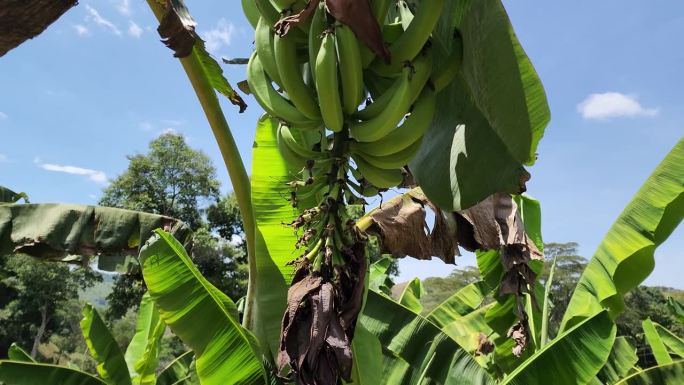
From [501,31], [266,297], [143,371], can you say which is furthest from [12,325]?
[501,31]

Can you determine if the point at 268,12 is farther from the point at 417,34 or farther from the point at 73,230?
the point at 73,230

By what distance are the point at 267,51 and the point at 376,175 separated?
0.43m

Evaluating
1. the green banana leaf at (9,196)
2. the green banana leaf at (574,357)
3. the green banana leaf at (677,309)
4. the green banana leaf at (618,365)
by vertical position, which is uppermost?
the green banana leaf at (9,196)

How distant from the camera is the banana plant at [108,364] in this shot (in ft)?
8.30

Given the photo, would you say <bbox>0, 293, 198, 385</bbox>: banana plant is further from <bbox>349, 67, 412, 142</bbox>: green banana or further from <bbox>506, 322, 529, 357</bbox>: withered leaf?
<bbox>506, 322, 529, 357</bbox>: withered leaf

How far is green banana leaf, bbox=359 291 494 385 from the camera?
2400mm

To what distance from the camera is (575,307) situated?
8.54 ft

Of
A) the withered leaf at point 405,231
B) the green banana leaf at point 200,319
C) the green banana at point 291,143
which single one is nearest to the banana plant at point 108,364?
the green banana leaf at point 200,319

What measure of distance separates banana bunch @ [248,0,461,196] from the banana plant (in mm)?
1938

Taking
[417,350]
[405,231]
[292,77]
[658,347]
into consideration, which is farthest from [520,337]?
[292,77]

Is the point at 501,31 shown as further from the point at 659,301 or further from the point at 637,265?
the point at 659,301

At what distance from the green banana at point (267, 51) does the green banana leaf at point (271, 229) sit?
0.80 metres

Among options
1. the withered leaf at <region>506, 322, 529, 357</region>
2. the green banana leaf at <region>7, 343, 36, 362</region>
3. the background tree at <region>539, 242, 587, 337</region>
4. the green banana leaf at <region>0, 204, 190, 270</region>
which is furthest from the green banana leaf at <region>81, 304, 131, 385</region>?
the background tree at <region>539, 242, 587, 337</region>

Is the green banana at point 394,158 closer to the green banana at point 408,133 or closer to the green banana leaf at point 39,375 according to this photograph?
the green banana at point 408,133
